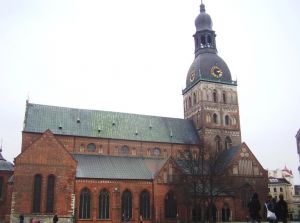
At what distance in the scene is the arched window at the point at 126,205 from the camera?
178 feet

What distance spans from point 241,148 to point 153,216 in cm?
1975

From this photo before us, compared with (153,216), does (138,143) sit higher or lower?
higher

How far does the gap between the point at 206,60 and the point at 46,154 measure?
3558 centimetres

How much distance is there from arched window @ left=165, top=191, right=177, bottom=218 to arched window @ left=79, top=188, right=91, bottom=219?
38.2 ft

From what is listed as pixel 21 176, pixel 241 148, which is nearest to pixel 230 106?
pixel 241 148

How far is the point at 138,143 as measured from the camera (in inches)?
2544

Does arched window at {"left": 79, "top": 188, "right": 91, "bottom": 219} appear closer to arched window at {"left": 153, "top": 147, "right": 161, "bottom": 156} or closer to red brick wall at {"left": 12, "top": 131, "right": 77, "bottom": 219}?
red brick wall at {"left": 12, "top": 131, "right": 77, "bottom": 219}

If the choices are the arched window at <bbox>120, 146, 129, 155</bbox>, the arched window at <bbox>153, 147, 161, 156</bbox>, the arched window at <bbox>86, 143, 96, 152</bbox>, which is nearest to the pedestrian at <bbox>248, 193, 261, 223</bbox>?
the arched window at <bbox>86, 143, 96, 152</bbox>

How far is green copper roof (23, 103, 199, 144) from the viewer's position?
60.0m

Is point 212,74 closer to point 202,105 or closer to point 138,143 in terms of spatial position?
point 202,105

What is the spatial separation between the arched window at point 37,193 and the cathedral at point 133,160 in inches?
5.1

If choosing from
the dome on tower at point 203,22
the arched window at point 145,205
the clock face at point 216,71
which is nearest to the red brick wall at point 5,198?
the arched window at point 145,205

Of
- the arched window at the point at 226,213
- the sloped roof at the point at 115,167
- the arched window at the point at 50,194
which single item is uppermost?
the sloped roof at the point at 115,167

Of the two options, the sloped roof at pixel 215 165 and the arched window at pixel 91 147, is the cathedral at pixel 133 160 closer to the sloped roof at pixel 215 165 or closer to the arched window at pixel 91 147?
the arched window at pixel 91 147
